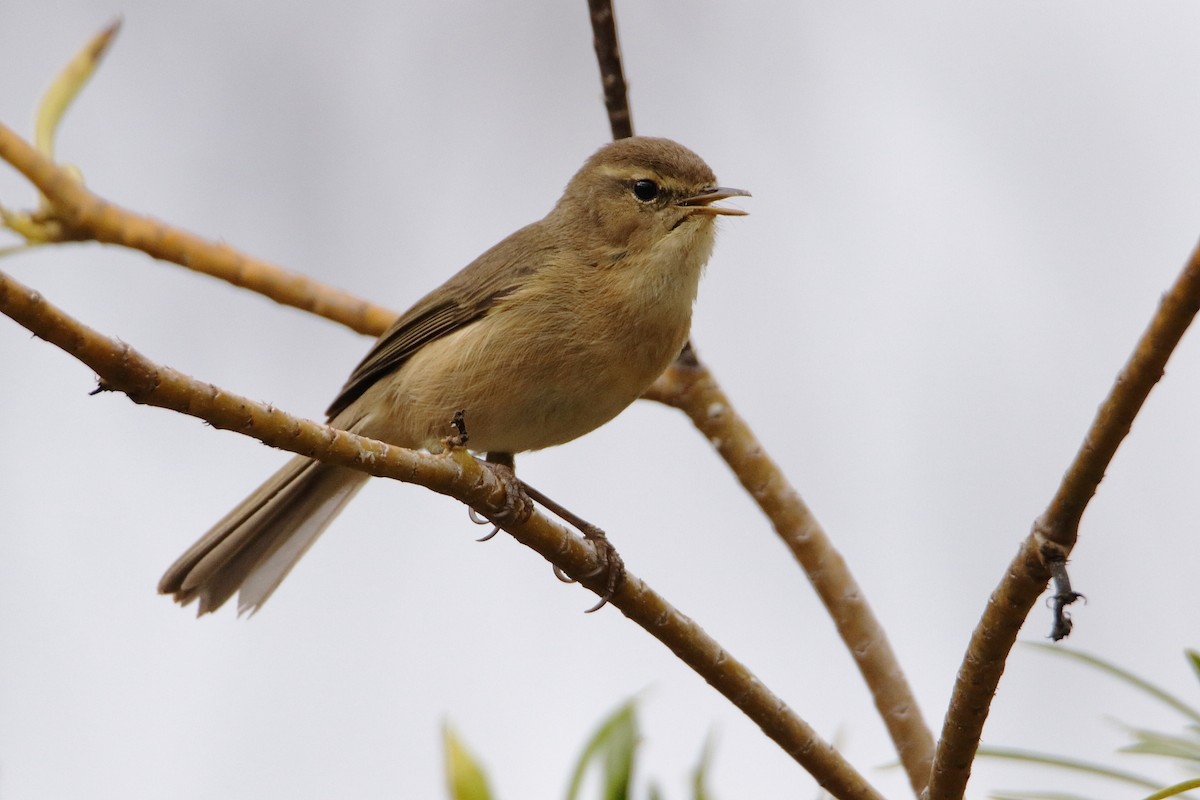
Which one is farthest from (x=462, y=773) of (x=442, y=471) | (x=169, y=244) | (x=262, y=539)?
(x=262, y=539)

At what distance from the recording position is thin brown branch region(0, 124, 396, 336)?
3.05 meters

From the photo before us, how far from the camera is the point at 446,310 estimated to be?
180 inches

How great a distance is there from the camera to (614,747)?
2.06 metres

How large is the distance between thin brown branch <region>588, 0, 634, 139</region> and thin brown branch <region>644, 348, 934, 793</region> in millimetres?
788

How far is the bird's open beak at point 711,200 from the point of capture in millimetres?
4445

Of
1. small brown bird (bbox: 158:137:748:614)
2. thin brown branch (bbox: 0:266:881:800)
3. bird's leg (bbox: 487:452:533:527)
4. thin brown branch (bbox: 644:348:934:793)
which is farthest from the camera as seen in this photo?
small brown bird (bbox: 158:137:748:614)

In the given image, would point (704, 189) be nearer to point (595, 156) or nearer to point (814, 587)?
point (595, 156)

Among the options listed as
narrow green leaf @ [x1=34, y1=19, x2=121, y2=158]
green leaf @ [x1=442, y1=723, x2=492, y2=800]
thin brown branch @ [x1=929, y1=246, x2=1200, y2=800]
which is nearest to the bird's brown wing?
narrow green leaf @ [x1=34, y1=19, x2=121, y2=158]

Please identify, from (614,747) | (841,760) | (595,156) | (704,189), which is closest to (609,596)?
(841,760)

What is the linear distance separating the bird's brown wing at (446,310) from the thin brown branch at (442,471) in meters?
1.60

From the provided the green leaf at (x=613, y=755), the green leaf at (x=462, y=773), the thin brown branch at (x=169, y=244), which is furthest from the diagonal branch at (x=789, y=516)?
the green leaf at (x=462, y=773)

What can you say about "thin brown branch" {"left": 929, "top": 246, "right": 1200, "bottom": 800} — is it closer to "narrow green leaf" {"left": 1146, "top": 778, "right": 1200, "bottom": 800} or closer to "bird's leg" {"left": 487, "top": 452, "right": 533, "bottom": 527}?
"narrow green leaf" {"left": 1146, "top": 778, "right": 1200, "bottom": 800}

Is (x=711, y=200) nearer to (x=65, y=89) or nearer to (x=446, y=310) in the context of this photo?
(x=446, y=310)

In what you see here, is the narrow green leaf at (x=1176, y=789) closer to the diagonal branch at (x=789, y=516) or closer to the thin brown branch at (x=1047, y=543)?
the thin brown branch at (x=1047, y=543)
